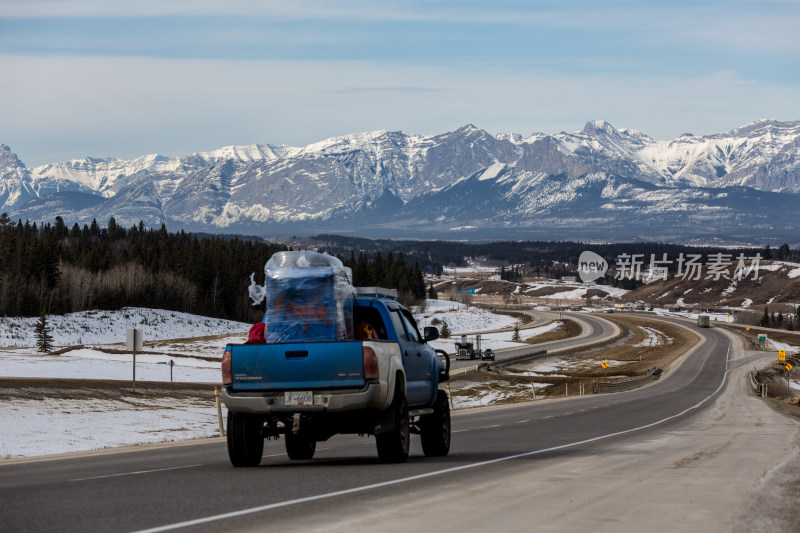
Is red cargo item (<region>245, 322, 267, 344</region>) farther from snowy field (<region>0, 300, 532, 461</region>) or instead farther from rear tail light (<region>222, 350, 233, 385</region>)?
snowy field (<region>0, 300, 532, 461</region>)

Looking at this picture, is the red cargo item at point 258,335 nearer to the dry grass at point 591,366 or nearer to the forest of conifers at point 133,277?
the dry grass at point 591,366

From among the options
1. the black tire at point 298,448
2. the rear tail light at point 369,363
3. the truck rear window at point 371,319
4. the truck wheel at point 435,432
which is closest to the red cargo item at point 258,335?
the truck rear window at point 371,319

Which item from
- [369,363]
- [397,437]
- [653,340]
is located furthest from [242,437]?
[653,340]

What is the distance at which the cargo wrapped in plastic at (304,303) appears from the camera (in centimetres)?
1577

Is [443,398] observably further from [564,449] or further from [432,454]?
[564,449]

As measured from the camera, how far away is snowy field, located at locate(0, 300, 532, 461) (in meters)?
27.6

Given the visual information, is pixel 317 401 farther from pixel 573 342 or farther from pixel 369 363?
pixel 573 342

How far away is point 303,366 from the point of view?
1548cm

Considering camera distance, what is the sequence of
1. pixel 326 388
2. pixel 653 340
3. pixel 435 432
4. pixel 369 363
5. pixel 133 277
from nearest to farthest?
pixel 369 363 → pixel 326 388 → pixel 435 432 → pixel 133 277 → pixel 653 340

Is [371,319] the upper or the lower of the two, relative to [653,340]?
upper

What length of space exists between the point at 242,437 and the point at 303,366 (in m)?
1.82

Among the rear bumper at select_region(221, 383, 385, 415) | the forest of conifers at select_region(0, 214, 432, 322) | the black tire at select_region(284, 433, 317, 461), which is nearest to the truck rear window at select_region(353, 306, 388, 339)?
the rear bumper at select_region(221, 383, 385, 415)

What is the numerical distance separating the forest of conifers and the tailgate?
111 metres

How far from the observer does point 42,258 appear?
13438 cm
